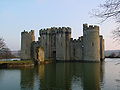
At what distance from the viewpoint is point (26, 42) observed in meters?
50.9

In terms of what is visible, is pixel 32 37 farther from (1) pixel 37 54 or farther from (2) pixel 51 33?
(1) pixel 37 54

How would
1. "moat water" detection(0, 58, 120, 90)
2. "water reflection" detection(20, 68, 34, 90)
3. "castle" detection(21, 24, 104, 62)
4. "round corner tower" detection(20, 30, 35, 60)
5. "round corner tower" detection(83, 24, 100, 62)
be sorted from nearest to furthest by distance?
1. "moat water" detection(0, 58, 120, 90)
2. "water reflection" detection(20, 68, 34, 90)
3. "round corner tower" detection(83, 24, 100, 62)
4. "castle" detection(21, 24, 104, 62)
5. "round corner tower" detection(20, 30, 35, 60)

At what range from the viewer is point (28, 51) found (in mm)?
51500

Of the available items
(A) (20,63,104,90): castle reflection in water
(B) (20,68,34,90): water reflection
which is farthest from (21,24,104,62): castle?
(B) (20,68,34,90): water reflection

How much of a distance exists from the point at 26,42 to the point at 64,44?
363 inches

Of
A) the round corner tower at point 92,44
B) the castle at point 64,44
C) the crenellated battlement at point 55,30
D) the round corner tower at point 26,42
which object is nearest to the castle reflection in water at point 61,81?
the castle at point 64,44

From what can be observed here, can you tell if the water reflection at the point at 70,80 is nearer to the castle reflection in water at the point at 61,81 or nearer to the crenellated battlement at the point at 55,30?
the castle reflection in water at the point at 61,81

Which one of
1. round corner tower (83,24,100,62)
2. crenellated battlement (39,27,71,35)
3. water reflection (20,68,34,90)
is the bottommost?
water reflection (20,68,34,90)

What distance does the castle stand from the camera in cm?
4397

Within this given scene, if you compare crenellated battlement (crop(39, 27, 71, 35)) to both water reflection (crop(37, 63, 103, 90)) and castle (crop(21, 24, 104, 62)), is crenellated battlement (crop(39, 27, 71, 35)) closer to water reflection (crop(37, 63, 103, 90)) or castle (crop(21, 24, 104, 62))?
castle (crop(21, 24, 104, 62))

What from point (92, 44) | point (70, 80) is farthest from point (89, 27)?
point (70, 80)

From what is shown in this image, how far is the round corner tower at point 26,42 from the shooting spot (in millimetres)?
50781

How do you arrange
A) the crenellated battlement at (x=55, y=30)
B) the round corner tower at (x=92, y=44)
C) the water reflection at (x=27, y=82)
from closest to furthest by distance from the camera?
the water reflection at (x=27, y=82), the round corner tower at (x=92, y=44), the crenellated battlement at (x=55, y=30)

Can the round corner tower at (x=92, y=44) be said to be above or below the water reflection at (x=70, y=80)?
above
